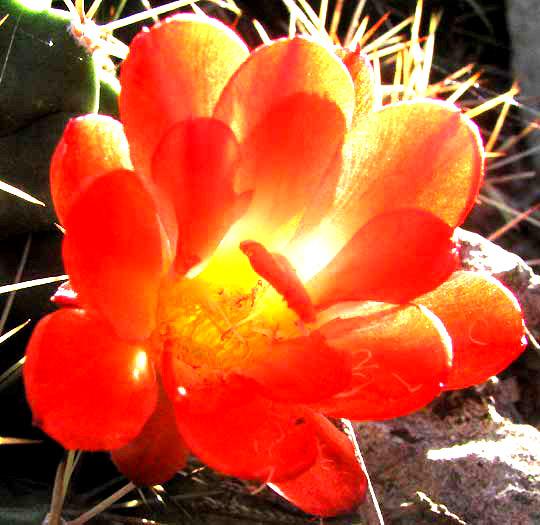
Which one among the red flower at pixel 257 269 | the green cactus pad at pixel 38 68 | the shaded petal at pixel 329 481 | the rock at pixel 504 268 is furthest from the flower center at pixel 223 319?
the rock at pixel 504 268

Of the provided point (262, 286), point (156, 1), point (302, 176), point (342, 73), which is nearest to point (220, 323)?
point (262, 286)

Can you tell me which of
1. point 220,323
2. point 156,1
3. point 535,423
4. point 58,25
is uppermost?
point 58,25

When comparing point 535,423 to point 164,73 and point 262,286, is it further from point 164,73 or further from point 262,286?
point 164,73

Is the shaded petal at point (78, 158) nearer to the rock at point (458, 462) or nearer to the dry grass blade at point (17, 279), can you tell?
the dry grass blade at point (17, 279)

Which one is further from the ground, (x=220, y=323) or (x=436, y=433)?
(x=220, y=323)

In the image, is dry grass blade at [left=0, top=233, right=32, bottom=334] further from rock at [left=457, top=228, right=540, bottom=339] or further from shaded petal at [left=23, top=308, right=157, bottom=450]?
rock at [left=457, top=228, right=540, bottom=339]

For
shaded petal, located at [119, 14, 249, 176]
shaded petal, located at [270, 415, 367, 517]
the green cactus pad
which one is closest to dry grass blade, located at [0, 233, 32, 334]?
the green cactus pad
